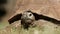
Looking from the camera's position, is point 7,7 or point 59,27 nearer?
point 59,27

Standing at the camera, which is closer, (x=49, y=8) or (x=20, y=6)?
(x=49, y=8)

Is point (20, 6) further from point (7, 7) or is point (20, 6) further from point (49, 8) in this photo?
point (7, 7)

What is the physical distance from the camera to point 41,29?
1429 mm

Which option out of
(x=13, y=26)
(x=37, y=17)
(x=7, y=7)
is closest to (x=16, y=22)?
(x=13, y=26)

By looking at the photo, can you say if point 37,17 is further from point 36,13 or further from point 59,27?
point 59,27

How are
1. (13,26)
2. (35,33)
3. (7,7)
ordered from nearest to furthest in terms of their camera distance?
(35,33), (13,26), (7,7)

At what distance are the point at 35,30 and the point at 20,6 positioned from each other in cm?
25

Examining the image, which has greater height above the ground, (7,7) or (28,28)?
(28,28)

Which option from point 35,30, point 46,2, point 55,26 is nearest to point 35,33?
point 35,30

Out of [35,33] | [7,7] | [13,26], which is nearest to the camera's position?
[35,33]

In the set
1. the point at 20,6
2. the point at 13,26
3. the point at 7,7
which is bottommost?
the point at 7,7

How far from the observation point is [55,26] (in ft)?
4.69

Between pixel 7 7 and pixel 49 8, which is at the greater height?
pixel 49 8

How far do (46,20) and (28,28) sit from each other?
0.13 m
